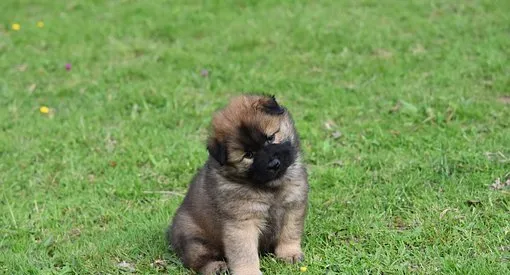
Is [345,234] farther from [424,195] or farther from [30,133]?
[30,133]

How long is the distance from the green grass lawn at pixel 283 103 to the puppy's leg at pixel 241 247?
282 millimetres

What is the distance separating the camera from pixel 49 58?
981 cm

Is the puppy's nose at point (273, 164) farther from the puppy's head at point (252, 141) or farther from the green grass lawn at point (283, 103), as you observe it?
the green grass lawn at point (283, 103)

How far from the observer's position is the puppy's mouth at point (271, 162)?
14.7ft

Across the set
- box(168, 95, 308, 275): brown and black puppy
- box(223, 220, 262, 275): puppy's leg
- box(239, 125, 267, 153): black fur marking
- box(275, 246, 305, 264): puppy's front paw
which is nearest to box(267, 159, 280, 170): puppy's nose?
box(168, 95, 308, 275): brown and black puppy

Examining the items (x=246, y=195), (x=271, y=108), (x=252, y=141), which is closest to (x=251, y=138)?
(x=252, y=141)

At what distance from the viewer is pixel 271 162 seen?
4.49 m

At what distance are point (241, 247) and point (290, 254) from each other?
437mm

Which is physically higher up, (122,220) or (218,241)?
(218,241)

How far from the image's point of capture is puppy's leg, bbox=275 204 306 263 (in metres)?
4.85

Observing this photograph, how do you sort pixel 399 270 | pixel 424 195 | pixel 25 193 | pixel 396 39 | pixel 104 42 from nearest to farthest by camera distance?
pixel 399 270, pixel 424 195, pixel 25 193, pixel 396 39, pixel 104 42

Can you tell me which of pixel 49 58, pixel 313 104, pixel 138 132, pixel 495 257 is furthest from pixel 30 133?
pixel 495 257

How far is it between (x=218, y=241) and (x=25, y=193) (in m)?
2.71

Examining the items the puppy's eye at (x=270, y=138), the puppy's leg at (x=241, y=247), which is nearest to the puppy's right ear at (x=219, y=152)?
the puppy's eye at (x=270, y=138)
